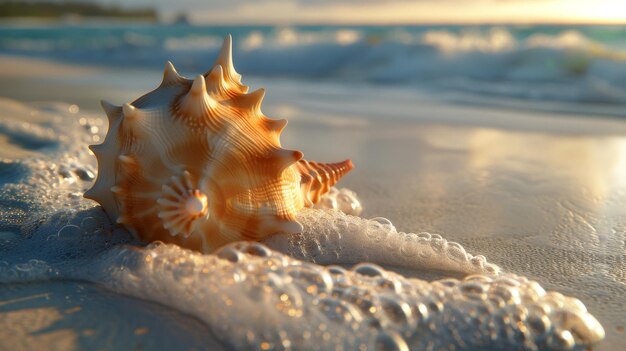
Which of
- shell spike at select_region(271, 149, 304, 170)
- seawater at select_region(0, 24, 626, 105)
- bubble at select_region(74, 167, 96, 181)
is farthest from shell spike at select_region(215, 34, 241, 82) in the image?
seawater at select_region(0, 24, 626, 105)

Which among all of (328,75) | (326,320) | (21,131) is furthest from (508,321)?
(328,75)

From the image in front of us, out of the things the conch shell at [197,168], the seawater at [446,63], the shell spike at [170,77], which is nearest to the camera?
the conch shell at [197,168]

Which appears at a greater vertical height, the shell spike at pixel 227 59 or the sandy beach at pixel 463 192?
the shell spike at pixel 227 59

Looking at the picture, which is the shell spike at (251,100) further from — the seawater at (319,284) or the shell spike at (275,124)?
the seawater at (319,284)

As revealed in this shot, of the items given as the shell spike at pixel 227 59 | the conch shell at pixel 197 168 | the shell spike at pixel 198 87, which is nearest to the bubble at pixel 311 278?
the conch shell at pixel 197 168

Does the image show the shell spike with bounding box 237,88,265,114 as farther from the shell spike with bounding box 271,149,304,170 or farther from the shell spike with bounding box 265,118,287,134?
the shell spike with bounding box 271,149,304,170

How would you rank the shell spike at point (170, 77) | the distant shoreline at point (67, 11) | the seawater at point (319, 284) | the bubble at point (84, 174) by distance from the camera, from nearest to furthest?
the seawater at point (319, 284)
the shell spike at point (170, 77)
the bubble at point (84, 174)
the distant shoreline at point (67, 11)

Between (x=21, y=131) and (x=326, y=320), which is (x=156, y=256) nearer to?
(x=326, y=320)
